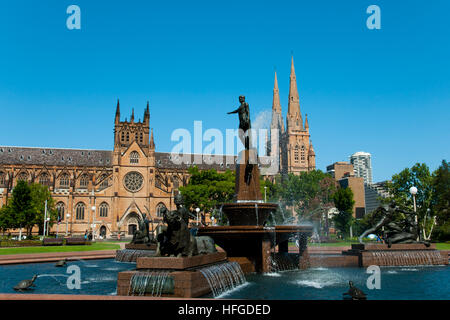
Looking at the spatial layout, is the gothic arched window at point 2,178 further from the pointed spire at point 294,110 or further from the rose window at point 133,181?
the pointed spire at point 294,110

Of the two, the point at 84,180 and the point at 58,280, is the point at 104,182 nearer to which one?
the point at 84,180

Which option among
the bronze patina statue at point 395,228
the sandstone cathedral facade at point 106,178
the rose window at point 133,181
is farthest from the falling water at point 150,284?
the rose window at point 133,181

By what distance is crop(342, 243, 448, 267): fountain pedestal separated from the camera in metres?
16.1

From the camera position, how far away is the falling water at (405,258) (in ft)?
52.7

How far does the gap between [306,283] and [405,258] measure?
7203 mm

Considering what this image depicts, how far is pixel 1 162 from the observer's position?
8050 centimetres

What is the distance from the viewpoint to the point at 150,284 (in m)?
8.70

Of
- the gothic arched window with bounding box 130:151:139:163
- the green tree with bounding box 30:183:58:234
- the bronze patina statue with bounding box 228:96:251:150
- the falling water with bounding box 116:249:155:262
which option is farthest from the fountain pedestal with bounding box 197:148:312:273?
the gothic arched window with bounding box 130:151:139:163

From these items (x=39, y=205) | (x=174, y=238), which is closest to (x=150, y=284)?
(x=174, y=238)

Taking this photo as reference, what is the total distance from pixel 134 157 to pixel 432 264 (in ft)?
221

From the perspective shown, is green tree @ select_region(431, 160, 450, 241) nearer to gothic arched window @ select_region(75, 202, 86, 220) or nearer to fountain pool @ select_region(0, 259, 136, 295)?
fountain pool @ select_region(0, 259, 136, 295)

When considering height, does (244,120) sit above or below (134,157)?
below
